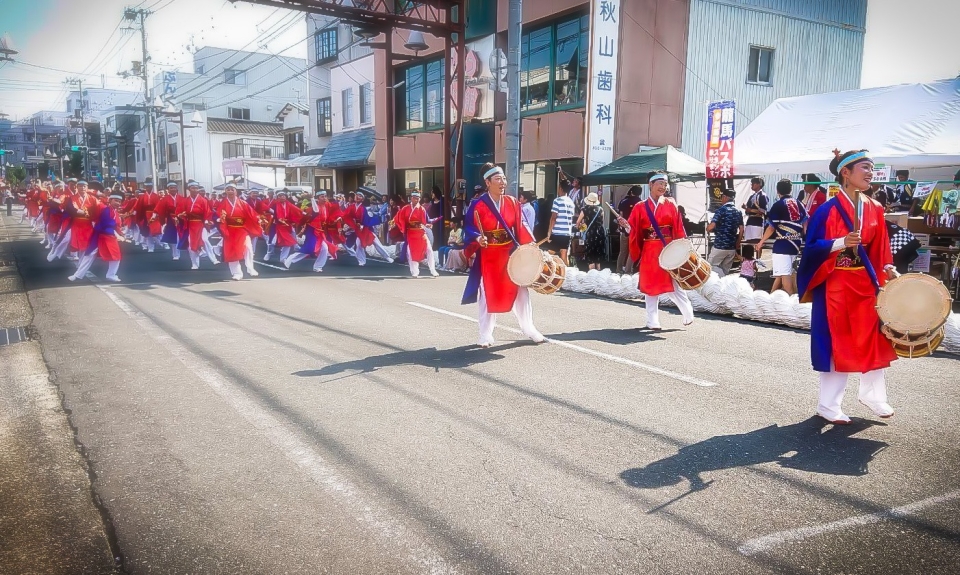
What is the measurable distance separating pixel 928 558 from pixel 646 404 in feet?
7.42

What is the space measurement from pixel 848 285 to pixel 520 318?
3.40 m

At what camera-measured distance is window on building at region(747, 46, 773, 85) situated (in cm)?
1975

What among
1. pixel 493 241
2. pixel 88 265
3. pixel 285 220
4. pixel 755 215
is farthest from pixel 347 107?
pixel 493 241

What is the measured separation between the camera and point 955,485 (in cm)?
366

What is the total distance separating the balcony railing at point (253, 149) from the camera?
48.1 metres

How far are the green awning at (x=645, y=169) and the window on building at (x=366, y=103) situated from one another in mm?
17249

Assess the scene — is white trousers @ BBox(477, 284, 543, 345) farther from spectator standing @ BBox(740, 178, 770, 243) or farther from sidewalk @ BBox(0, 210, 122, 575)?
spectator standing @ BBox(740, 178, 770, 243)

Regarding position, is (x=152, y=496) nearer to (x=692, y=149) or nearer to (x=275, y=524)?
Result: (x=275, y=524)

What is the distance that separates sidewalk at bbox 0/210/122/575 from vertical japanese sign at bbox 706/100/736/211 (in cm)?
1181

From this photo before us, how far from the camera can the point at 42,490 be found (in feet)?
11.8

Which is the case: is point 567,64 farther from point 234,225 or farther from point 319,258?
point 234,225

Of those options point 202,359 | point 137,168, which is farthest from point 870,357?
point 137,168

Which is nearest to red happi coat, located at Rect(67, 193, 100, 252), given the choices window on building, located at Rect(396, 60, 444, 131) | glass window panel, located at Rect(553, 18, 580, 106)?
glass window panel, located at Rect(553, 18, 580, 106)

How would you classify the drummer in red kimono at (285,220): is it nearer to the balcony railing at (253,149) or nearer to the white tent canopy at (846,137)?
the white tent canopy at (846,137)
